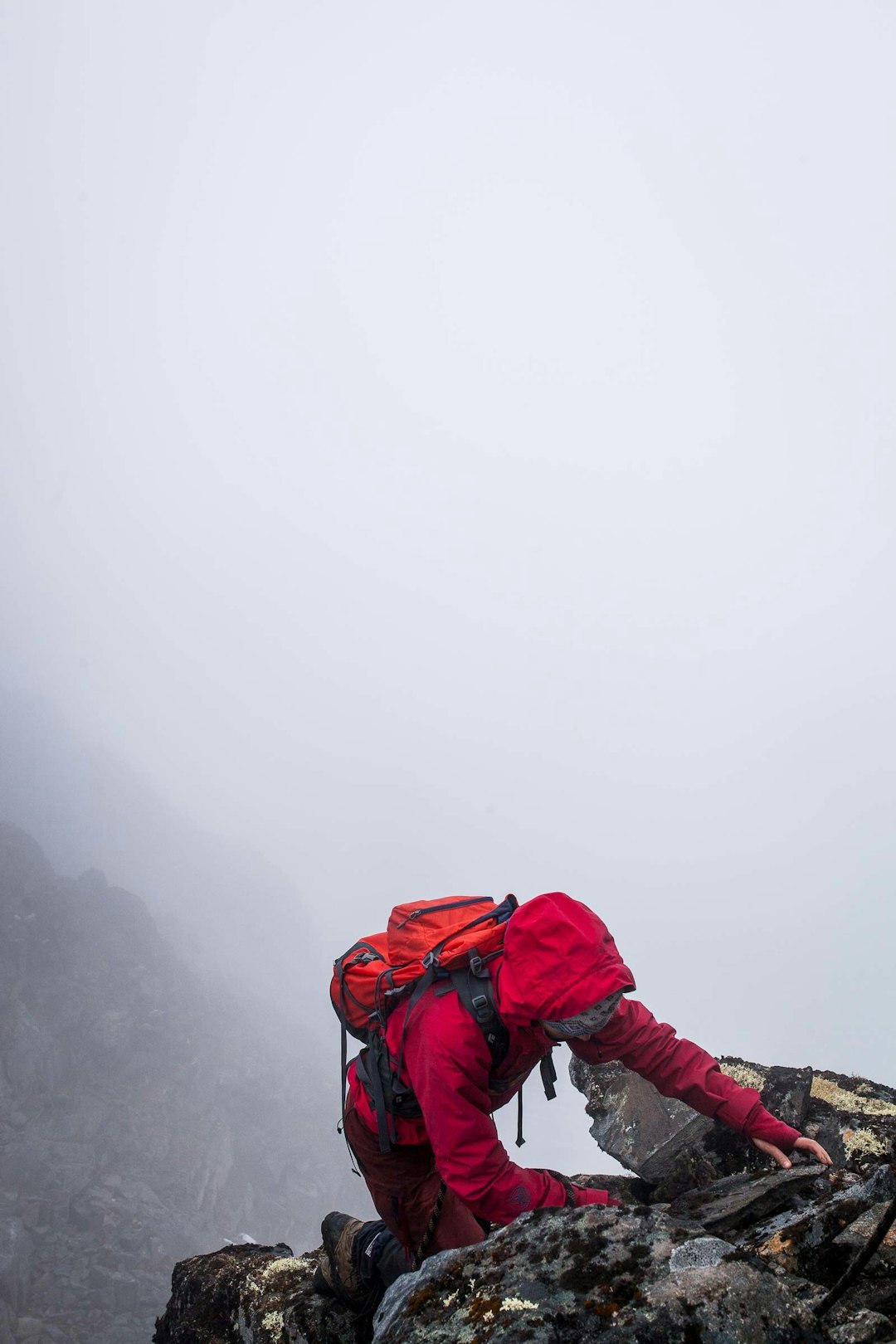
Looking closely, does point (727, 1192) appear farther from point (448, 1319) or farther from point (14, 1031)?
point (14, 1031)

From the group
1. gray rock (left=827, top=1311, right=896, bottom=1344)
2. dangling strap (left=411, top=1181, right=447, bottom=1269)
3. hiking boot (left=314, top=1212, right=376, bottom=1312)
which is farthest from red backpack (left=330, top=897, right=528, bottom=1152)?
gray rock (left=827, top=1311, right=896, bottom=1344)

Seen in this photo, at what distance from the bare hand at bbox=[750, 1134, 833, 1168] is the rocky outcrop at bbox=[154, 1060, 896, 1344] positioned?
0.16m

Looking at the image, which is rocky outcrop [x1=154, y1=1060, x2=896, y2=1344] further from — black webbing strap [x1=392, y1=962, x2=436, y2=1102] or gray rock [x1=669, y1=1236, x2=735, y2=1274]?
black webbing strap [x1=392, y1=962, x2=436, y2=1102]

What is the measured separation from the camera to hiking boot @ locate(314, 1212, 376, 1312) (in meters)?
6.92

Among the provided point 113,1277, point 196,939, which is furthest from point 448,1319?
point 196,939

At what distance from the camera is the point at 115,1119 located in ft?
244

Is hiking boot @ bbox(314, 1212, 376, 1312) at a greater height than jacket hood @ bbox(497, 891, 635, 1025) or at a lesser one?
lesser

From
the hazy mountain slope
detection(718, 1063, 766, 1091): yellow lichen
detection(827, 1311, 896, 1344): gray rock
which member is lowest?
detection(827, 1311, 896, 1344): gray rock

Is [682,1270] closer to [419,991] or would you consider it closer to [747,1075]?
[419,991]

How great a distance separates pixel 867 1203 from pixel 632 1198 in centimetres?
359

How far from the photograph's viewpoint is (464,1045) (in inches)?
236

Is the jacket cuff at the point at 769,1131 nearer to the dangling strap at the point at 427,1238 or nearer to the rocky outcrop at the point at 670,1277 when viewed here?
the rocky outcrop at the point at 670,1277

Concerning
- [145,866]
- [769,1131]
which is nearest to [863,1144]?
[769,1131]

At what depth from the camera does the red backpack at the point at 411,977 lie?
6.25 m
